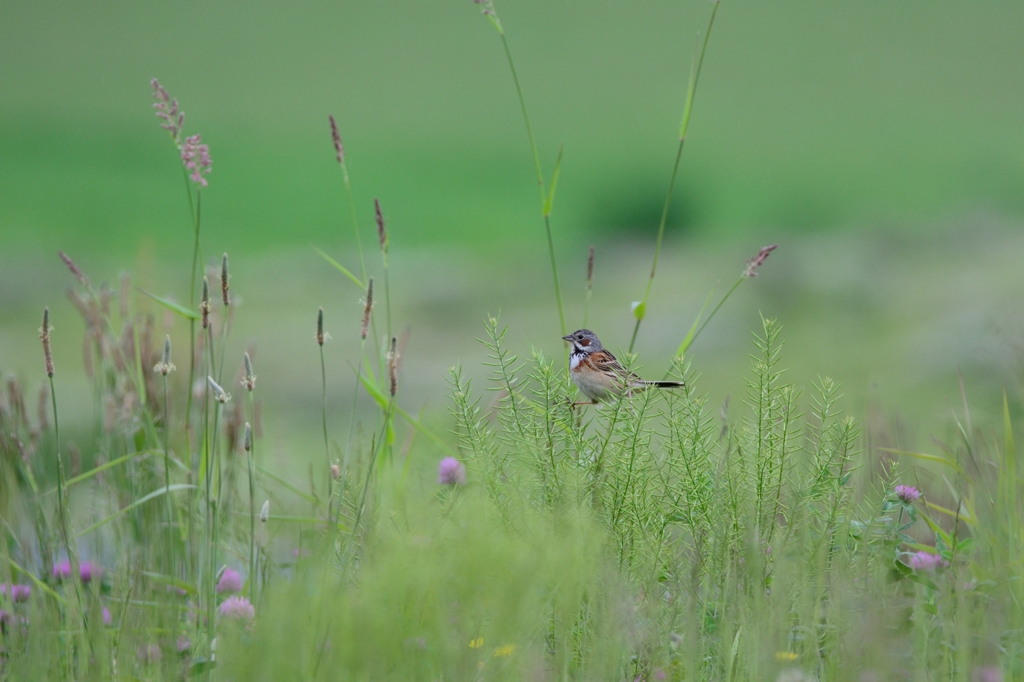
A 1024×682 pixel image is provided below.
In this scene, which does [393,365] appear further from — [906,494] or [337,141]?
[906,494]

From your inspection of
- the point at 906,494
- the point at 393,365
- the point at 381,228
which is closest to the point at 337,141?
the point at 381,228

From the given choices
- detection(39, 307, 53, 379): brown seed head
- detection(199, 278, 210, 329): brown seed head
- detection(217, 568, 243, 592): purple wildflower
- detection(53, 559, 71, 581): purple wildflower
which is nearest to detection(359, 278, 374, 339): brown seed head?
detection(199, 278, 210, 329): brown seed head

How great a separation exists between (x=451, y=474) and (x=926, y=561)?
0.94 m

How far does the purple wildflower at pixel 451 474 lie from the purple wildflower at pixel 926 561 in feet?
2.93

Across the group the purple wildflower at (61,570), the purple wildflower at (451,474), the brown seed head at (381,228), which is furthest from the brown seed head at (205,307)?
the purple wildflower at (61,570)

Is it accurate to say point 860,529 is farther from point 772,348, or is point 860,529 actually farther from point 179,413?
point 179,413

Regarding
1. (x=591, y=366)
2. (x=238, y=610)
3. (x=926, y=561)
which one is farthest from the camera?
(x=591, y=366)

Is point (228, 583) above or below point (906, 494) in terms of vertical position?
below

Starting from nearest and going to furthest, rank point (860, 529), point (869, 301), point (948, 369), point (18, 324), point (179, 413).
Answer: point (860, 529)
point (179, 413)
point (948, 369)
point (869, 301)
point (18, 324)

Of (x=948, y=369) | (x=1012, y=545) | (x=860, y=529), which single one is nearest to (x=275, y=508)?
(x=860, y=529)

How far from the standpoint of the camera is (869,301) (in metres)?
6.95

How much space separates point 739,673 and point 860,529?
0.47 meters

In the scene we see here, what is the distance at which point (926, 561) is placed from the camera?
5.74ft

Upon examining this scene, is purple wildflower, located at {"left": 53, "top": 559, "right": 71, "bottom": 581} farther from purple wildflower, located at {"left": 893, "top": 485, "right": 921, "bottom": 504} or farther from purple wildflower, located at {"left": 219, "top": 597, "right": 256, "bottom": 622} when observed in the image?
purple wildflower, located at {"left": 893, "top": 485, "right": 921, "bottom": 504}
